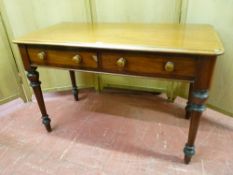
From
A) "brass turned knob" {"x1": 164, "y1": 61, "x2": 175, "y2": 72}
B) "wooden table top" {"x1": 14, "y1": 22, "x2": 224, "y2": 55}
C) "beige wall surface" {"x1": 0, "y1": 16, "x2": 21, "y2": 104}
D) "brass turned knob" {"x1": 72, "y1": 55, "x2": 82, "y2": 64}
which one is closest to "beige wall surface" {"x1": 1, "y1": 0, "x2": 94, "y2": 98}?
"beige wall surface" {"x1": 0, "y1": 16, "x2": 21, "y2": 104}

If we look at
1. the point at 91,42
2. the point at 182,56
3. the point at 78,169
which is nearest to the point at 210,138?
the point at 182,56

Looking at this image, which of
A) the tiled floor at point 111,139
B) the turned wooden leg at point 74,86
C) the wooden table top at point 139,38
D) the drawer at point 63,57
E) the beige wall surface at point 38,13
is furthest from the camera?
the turned wooden leg at point 74,86

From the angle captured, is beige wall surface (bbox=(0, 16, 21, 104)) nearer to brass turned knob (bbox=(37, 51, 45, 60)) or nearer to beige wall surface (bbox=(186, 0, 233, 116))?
brass turned knob (bbox=(37, 51, 45, 60))

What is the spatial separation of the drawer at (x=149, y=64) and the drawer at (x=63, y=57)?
0.08 metres

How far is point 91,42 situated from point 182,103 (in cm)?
112

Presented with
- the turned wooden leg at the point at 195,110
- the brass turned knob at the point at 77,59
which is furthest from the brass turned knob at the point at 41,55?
the turned wooden leg at the point at 195,110

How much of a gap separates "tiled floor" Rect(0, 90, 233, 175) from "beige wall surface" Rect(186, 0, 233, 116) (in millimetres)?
155

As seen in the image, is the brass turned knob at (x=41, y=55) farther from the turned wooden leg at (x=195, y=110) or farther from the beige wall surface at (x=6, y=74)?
the turned wooden leg at (x=195, y=110)

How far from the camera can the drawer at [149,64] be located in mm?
940

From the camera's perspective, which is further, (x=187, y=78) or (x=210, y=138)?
(x=210, y=138)

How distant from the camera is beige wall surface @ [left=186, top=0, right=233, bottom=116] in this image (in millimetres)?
1362

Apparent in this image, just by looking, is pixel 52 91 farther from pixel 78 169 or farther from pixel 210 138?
pixel 210 138

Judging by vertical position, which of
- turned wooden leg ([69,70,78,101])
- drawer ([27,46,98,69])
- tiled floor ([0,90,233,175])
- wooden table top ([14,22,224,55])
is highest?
wooden table top ([14,22,224,55])

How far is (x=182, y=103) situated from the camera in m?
1.82
